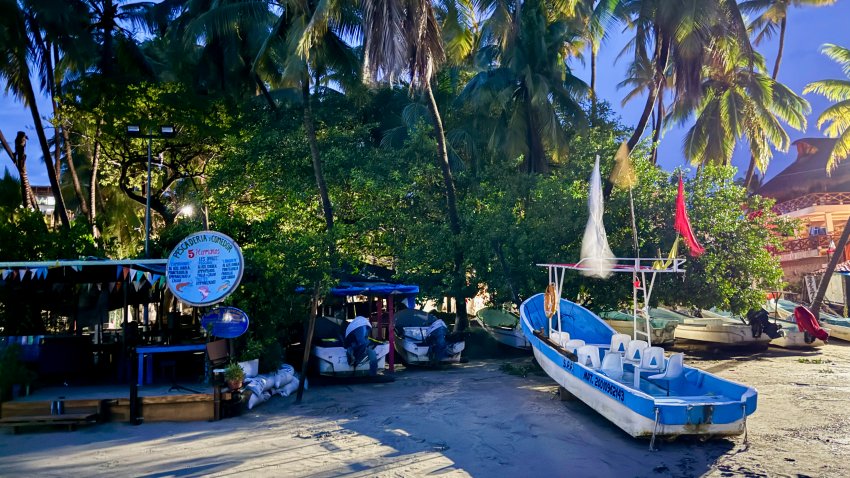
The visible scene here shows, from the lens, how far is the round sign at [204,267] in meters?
11.0

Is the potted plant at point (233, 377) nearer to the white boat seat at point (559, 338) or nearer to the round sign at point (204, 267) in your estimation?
the round sign at point (204, 267)

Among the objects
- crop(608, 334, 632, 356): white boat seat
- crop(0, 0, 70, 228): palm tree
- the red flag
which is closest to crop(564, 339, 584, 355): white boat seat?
crop(608, 334, 632, 356): white boat seat

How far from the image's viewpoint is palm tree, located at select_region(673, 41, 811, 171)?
26391mm

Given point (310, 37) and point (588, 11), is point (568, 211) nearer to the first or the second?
point (310, 37)

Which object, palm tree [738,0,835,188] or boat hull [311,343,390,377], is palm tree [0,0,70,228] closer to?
boat hull [311,343,390,377]

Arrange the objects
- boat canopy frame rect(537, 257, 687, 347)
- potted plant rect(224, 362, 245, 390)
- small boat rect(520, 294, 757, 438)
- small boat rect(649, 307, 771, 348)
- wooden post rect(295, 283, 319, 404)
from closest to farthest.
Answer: small boat rect(520, 294, 757, 438)
boat canopy frame rect(537, 257, 687, 347)
potted plant rect(224, 362, 245, 390)
wooden post rect(295, 283, 319, 404)
small boat rect(649, 307, 771, 348)

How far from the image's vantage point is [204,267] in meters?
11.1

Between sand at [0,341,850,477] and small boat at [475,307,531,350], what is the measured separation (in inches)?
314

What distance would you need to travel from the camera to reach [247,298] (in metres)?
13.3

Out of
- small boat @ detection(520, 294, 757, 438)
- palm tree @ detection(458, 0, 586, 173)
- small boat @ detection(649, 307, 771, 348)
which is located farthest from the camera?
palm tree @ detection(458, 0, 586, 173)

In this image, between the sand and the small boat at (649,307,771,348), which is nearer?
the sand

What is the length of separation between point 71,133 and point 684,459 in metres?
22.7

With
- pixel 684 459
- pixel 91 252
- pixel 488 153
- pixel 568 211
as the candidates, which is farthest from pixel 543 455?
pixel 488 153

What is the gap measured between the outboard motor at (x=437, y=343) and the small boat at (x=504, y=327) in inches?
167
